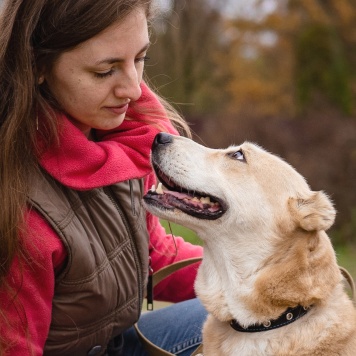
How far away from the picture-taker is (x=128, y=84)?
267cm

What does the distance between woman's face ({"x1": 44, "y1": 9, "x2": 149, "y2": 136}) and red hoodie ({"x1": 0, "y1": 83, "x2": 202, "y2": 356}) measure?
0.10 metres

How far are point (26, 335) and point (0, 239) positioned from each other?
0.35m

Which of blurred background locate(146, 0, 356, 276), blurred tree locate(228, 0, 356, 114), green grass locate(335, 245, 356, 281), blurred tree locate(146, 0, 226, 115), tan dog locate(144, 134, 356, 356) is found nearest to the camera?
tan dog locate(144, 134, 356, 356)

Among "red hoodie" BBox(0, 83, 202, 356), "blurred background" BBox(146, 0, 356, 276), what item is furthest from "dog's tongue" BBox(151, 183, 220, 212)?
"blurred background" BBox(146, 0, 356, 276)

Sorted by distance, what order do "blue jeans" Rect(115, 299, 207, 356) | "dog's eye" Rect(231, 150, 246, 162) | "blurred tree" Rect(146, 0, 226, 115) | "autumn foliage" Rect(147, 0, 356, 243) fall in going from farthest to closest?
"blurred tree" Rect(146, 0, 226, 115) < "autumn foliage" Rect(147, 0, 356, 243) < "blue jeans" Rect(115, 299, 207, 356) < "dog's eye" Rect(231, 150, 246, 162)

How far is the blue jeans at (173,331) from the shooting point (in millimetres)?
3162

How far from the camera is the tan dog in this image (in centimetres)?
258

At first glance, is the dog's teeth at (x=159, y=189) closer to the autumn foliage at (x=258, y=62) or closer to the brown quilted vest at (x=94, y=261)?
the brown quilted vest at (x=94, y=261)

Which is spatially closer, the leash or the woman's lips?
the woman's lips

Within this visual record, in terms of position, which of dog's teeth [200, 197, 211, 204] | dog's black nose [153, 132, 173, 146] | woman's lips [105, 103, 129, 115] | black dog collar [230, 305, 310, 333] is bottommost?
black dog collar [230, 305, 310, 333]

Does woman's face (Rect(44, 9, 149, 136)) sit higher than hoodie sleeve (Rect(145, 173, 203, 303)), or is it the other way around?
woman's face (Rect(44, 9, 149, 136))

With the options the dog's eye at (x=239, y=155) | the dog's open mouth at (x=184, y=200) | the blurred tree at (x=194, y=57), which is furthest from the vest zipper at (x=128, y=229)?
the blurred tree at (x=194, y=57)

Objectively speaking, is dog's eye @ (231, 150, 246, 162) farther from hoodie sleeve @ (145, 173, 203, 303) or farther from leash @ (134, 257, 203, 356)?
leash @ (134, 257, 203, 356)

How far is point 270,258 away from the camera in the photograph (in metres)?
2.73
